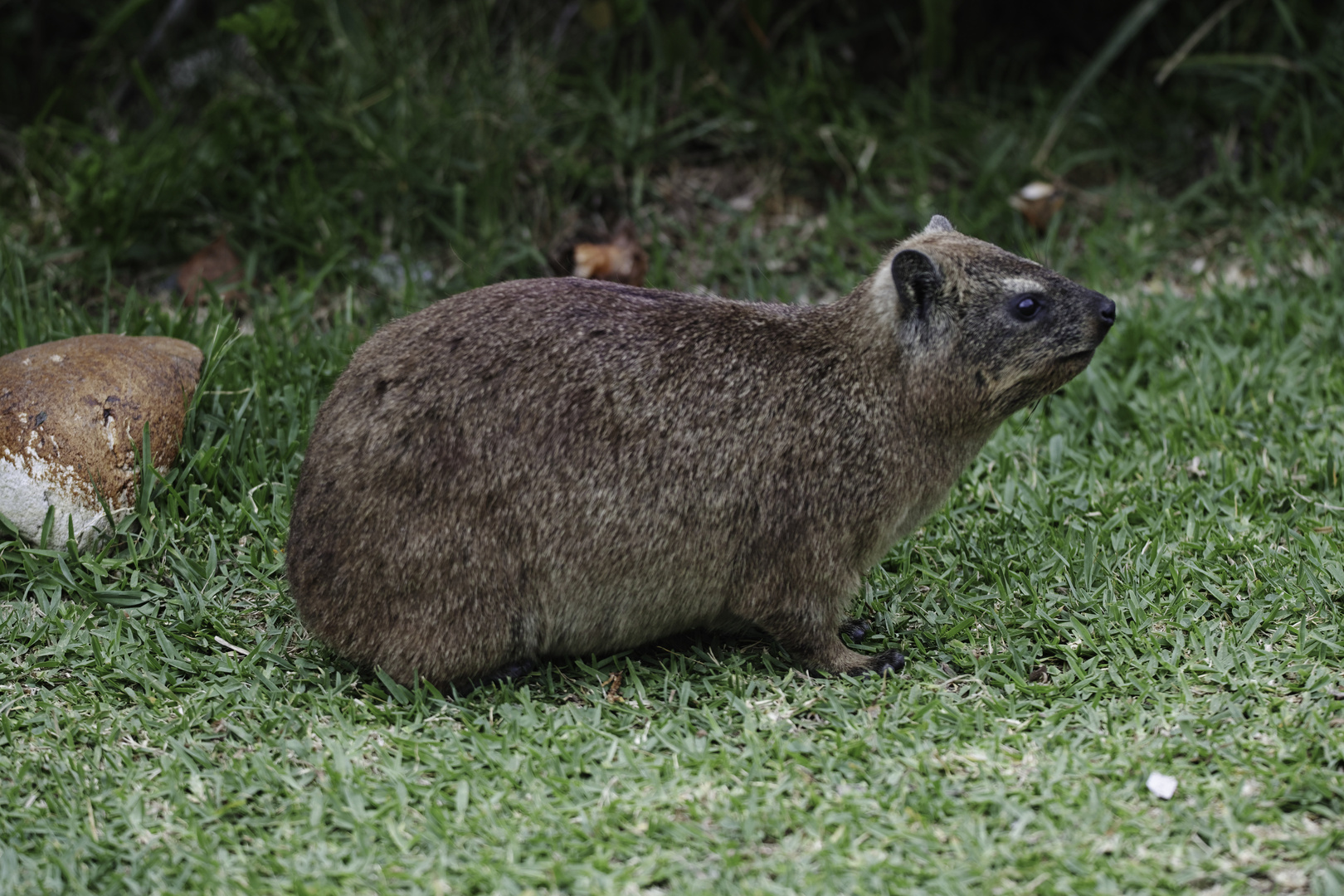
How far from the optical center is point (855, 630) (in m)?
4.54

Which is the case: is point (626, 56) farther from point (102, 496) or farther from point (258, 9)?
point (102, 496)

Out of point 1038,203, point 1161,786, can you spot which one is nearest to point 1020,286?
point 1161,786

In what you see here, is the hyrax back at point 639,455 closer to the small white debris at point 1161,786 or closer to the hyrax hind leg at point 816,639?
the hyrax hind leg at point 816,639

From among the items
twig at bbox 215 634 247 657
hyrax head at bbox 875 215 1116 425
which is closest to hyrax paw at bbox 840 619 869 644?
hyrax head at bbox 875 215 1116 425

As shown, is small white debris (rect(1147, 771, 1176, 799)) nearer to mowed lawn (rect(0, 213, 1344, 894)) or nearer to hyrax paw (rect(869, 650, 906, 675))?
mowed lawn (rect(0, 213, 1344, 894))

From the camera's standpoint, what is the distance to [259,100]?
7082 millimetres

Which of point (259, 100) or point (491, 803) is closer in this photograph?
point (491, 803)

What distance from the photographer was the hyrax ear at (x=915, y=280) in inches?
159

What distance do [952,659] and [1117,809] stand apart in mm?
903

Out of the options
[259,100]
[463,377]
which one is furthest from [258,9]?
[463,377]

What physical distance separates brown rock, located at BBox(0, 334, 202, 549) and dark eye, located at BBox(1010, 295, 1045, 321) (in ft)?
10.3

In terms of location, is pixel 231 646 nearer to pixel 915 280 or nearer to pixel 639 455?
pixel 639 455

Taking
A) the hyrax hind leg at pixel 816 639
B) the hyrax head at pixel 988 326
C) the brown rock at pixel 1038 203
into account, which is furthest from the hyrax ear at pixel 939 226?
the brown rock at pixel 1038 203

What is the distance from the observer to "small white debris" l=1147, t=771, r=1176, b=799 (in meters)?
3.50
